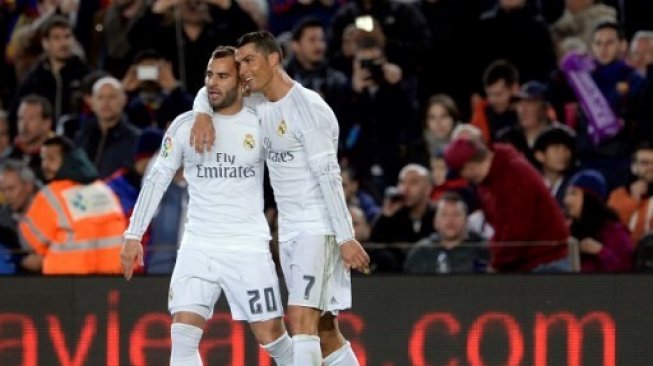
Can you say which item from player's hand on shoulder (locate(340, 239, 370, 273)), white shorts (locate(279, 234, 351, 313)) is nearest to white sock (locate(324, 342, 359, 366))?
white shorts (locate(279, 234, 351, 313))

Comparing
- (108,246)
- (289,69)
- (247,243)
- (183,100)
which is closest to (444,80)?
(289,69)

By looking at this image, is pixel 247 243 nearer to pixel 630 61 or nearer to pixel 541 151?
pixel 541 151

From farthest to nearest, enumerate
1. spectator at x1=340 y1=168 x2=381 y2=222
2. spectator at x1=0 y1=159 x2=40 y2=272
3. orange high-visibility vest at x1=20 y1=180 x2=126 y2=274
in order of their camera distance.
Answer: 1. spectator at x1=340 y1=168 x2=381 y2=222
2. spectator at x1=0 y1=159 x2=40 y2=272
3. orange high-visibility vest at x1=20 y1=180 x2=126 y2=274

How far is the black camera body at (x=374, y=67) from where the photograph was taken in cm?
Result: 1240

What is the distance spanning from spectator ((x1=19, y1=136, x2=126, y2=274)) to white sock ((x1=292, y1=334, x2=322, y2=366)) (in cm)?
248

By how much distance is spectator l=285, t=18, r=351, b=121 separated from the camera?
12.4 metres

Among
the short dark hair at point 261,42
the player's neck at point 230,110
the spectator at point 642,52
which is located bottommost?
the player's neck at point 230,110

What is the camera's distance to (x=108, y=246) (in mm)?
10266

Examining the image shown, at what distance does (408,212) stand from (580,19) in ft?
8.32

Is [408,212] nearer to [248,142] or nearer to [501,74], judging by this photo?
[501,74]

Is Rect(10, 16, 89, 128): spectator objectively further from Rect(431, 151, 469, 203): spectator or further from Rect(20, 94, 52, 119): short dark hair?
Rect(431, 151, 469, 203): spectator

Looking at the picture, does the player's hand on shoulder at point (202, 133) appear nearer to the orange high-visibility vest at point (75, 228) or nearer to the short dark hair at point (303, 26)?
the orange high-visibility vest at point (75, 228)

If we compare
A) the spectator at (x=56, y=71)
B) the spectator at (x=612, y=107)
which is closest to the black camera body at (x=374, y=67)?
the spectator at (x=612, y=107)

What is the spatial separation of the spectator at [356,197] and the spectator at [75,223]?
183 centimetres
